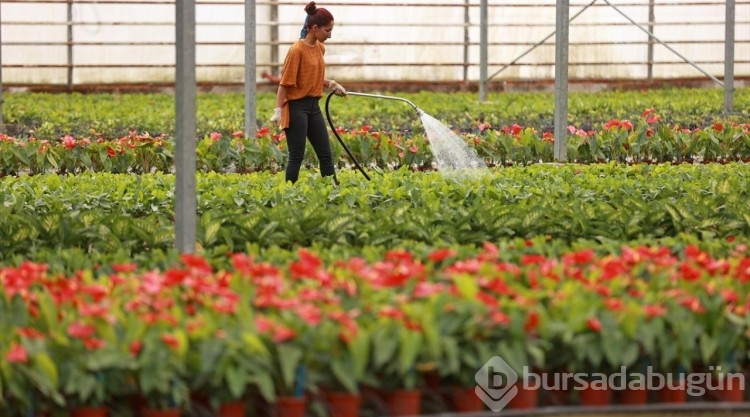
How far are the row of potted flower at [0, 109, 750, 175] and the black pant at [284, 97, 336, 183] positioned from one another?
5.94 ft

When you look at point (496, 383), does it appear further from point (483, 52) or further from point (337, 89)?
point (483, 52)

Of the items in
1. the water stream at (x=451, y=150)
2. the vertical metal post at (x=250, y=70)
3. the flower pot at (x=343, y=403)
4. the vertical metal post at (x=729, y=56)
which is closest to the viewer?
the flower pot at (x=343, y=403)

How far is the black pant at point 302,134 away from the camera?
9.97 m

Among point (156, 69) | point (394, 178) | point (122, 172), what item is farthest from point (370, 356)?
point (156, 69)

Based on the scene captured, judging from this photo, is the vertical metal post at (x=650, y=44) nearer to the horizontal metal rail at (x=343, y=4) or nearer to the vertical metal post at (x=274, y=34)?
the horizontal metal rail at (x=343, y=4)

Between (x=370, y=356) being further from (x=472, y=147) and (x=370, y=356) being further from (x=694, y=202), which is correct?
(x=472, y=147)

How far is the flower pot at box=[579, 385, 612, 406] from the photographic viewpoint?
502 centimetres

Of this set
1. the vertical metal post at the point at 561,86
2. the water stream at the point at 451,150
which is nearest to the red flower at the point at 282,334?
the water stream at the point at 451,150

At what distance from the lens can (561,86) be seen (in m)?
12.3

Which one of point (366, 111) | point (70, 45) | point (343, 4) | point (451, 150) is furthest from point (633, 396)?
point (343, 4)

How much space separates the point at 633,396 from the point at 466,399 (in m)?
0.56

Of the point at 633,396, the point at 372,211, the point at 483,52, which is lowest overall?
the point at 633,396

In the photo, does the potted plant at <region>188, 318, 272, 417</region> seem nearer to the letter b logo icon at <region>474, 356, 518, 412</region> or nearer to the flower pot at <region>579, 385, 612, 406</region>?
the letter b logo icon at <region>474, 356, 518, 412</region>

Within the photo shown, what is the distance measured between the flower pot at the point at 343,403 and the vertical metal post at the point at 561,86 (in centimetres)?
756
